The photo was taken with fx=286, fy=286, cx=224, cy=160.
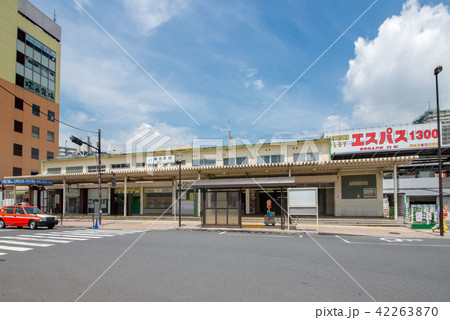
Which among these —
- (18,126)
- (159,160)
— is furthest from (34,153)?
(159,160)

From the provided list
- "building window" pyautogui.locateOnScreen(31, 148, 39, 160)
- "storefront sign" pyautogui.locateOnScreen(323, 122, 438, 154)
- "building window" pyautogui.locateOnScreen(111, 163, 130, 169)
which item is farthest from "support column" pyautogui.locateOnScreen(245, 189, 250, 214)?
"building window" pyautogui.locateOnScreen(31, 148, 39, 160)

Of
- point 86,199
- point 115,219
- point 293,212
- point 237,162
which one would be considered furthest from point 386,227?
point 86,199

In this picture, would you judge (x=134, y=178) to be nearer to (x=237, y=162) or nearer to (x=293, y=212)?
(x=237, y=162)

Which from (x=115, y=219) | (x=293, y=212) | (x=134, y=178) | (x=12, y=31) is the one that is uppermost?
(x=12, y=31)

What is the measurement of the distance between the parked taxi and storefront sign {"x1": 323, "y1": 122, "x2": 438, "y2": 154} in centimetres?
3386

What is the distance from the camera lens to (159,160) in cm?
2944

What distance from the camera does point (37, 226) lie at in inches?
731

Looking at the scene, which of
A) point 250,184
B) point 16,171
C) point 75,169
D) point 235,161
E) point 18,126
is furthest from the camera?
point 18,126

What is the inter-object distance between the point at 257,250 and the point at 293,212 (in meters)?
7.19

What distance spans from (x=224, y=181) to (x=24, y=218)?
522 inches

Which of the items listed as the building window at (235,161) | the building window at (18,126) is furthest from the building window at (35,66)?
the building window at (235,161)

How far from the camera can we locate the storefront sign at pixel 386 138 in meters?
40.0

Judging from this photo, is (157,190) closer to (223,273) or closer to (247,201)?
(247,201)

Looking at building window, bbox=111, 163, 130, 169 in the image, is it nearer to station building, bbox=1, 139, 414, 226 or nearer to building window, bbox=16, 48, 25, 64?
station building, bbox=1, 139, 414, 226
